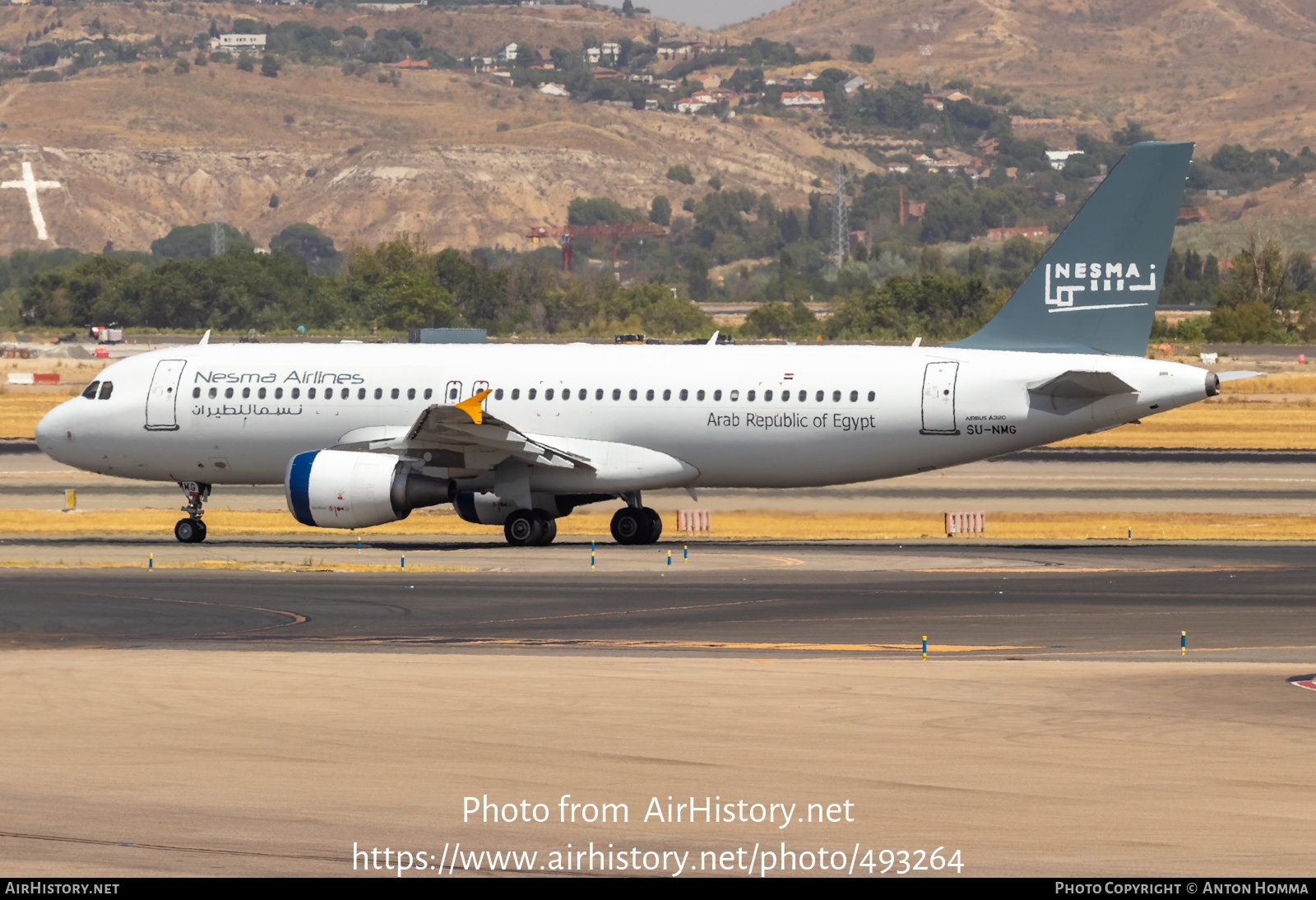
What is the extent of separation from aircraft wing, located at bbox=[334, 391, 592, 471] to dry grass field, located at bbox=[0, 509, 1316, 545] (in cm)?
384

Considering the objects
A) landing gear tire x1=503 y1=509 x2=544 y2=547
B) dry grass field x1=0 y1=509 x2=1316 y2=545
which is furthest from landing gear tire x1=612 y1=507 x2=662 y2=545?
dry grass field x1=0 y1=509 x2=1316 y2=545

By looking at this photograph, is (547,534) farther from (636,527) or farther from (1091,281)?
(1091,281)

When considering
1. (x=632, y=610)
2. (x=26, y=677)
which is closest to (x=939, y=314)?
(x=632, y=610)

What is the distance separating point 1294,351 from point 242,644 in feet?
340

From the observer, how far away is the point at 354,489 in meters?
38.3

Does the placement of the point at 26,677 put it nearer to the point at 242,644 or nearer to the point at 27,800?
the point at 242,644

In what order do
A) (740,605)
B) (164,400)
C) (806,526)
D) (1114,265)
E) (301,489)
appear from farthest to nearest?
(806,526) → (164,400) → (1114,265) → (301,489) → (740,605)

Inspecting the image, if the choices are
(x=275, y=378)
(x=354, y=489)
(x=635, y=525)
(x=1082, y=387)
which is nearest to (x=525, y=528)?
(x=635, y=525)

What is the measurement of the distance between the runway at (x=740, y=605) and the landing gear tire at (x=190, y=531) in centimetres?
636

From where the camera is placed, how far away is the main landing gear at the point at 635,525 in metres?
41.2

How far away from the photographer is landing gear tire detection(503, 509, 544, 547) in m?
40.2

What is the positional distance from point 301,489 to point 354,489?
1.16 m

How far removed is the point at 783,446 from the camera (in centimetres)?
3966

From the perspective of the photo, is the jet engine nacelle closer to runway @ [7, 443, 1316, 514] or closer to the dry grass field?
the dry grass field
